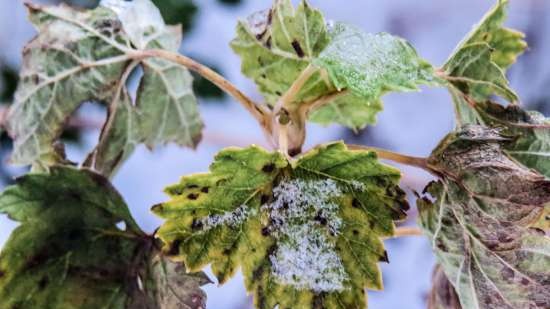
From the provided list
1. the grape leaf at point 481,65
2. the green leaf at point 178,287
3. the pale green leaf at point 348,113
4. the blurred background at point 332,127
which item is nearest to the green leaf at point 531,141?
the grape leaf at point 481,65

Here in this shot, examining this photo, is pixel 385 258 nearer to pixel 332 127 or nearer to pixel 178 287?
pixel 178 287

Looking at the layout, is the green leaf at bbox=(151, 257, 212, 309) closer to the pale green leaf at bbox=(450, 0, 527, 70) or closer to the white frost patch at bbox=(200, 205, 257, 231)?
the white frost patch at bbox=(200, 205, 257, 231)

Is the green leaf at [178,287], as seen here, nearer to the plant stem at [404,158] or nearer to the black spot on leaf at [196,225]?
the black spot on leaf at [196,225]

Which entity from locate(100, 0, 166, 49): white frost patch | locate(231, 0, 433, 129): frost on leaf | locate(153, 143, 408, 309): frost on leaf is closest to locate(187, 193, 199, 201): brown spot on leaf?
locate(153, 143, 408, 309): frost on leaf

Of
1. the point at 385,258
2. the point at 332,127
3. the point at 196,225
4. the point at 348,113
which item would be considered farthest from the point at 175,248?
the point at 332,127

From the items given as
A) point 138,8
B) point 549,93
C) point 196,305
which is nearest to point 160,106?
point 138,8

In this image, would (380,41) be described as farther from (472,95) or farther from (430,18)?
(430,18)
